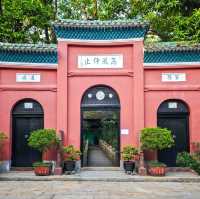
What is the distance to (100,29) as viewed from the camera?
16.0 metres

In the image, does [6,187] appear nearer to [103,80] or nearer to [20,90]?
[20,90]

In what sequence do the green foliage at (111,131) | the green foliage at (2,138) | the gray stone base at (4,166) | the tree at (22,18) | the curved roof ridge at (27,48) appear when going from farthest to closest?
the tree at (22,18) < the green foliage at (111,131) < the curved roof ridge at (27,48) < the gray stone base at (4,166) < the green foliage at (2,138)

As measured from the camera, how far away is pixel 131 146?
15.3m

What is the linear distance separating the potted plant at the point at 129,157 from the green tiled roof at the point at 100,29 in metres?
4.41

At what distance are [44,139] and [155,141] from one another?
389 cm

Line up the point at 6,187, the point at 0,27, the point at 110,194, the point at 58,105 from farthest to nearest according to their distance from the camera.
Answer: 1. the point at 0,27
2. the point at 58,105
3. the point at 6,187
4. the point at 110,194

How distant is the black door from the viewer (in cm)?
1608

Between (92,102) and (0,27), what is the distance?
27.7ft

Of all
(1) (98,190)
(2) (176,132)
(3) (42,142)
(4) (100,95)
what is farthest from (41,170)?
(2) (176,132)

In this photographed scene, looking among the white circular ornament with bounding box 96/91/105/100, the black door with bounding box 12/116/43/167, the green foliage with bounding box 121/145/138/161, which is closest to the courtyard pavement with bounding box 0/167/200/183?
the green foliage with bounding box 121/145/138/161

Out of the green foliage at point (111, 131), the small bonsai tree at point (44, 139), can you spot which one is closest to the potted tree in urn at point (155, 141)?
the green foliage at point (111, 131)

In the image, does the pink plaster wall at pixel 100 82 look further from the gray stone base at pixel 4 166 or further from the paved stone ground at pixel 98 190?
the paved stone ground at pixel 98 190

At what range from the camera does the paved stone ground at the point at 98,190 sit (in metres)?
10.6

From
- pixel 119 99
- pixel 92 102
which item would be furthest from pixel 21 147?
pixel 119 99
